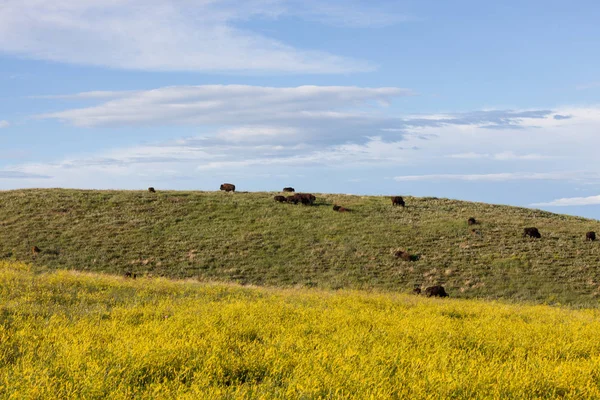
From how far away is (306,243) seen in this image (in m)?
40.8

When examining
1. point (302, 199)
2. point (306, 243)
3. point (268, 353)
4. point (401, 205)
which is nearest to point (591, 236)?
point (401, 205)

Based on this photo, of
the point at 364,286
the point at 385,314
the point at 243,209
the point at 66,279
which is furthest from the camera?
the point at 243,209

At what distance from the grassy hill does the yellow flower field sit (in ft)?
65.5

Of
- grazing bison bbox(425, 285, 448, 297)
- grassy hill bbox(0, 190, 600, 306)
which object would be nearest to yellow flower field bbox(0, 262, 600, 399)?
grazing bison bbox(425, 285, 448, 297)

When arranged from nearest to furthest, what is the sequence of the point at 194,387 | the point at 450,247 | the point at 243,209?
the point at 194,387
the point at 450,247
the point at 243,209

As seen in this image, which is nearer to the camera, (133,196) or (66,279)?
(66,279)

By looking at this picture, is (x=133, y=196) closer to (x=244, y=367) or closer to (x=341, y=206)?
(x=341, y=206)

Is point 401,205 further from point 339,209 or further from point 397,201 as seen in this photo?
point 339,209

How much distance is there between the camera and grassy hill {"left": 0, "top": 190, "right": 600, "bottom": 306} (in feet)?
114

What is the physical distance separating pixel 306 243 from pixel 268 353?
31902 mm

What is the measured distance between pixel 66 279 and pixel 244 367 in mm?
12224

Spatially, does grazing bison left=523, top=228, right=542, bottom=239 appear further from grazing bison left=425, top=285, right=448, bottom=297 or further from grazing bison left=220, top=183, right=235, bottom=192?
grazing bison left=220, top=183, right=235, bottom=192

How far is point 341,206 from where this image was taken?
1992 inches

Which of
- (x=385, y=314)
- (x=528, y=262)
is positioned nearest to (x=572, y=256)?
(x=528, y=262)
